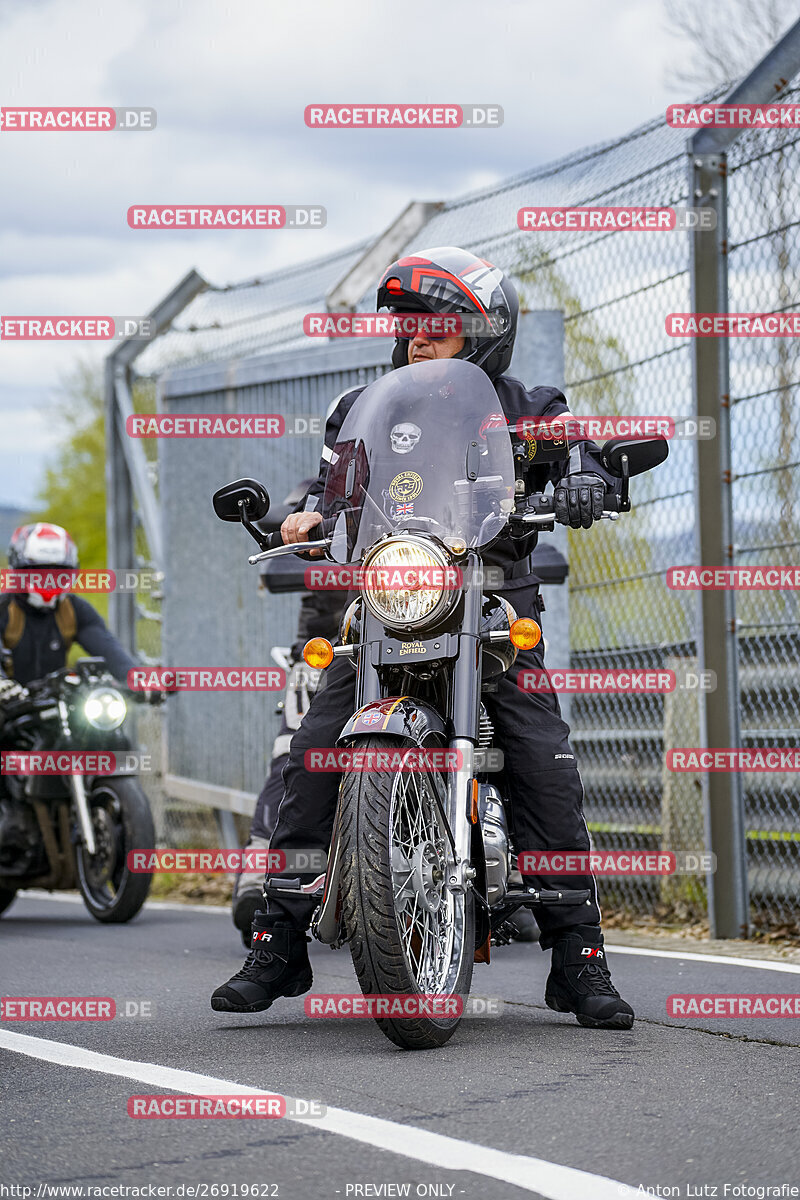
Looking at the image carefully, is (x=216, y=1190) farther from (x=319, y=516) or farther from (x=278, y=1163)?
(x=319, y=516)

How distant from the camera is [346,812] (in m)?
4.02

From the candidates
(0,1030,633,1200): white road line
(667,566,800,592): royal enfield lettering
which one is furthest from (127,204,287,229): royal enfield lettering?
(0,1030,633,1200): white road line

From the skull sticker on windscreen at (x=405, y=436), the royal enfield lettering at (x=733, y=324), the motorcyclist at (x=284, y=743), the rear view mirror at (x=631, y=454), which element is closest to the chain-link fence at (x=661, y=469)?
the royal enfield lettering at (x=733, y=324)

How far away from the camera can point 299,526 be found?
460 centimetres

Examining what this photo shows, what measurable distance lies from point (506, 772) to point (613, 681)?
313cm

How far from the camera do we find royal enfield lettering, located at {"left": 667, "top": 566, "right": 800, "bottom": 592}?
21.7 feet

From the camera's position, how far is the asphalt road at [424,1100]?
2977 mm

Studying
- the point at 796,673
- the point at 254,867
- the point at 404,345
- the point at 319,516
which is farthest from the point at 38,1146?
the point at 796,673

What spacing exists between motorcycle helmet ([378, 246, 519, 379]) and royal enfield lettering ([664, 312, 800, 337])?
6.51ft

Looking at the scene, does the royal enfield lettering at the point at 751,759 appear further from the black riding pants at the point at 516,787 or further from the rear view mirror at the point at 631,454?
the rear view mirror at the point at 631,454

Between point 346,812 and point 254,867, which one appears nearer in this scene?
point 346,812

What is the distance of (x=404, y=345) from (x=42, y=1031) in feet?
6.75

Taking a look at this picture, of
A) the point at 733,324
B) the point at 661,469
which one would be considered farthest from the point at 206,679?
the point at 733,324

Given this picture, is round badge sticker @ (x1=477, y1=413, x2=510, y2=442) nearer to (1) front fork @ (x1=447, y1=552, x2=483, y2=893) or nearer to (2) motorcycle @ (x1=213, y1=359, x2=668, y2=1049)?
(2) motorcycle @ (x1=213, y1=359, x2=668, y2=1049)
